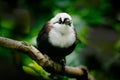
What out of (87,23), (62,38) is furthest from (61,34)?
(87,23)

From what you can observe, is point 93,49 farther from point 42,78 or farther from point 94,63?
point 42,78

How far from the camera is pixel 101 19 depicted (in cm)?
127

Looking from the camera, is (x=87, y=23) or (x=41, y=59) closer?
(x=41, y=59)

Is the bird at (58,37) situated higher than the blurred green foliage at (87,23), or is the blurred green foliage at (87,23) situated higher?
the blurred green foliage at (87,23)

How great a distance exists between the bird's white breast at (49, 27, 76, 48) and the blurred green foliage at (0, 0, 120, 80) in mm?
230

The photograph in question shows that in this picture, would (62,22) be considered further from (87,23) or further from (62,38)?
(87,23)

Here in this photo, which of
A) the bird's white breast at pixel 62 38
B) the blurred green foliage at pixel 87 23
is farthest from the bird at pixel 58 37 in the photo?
the blurred green foliage at pixel 87 23

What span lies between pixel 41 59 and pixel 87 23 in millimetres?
591

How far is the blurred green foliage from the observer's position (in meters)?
0.93

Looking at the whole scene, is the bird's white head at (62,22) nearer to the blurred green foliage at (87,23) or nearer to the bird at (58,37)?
the bird at (58,37)

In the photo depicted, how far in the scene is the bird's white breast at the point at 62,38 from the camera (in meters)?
0.60

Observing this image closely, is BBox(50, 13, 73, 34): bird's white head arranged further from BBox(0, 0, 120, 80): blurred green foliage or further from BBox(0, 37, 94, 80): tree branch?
BBox(0, 0, 120, 80): blurred green foliage

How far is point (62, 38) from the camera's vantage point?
1.97 ft

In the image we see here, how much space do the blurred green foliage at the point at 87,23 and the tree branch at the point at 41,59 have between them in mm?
175
